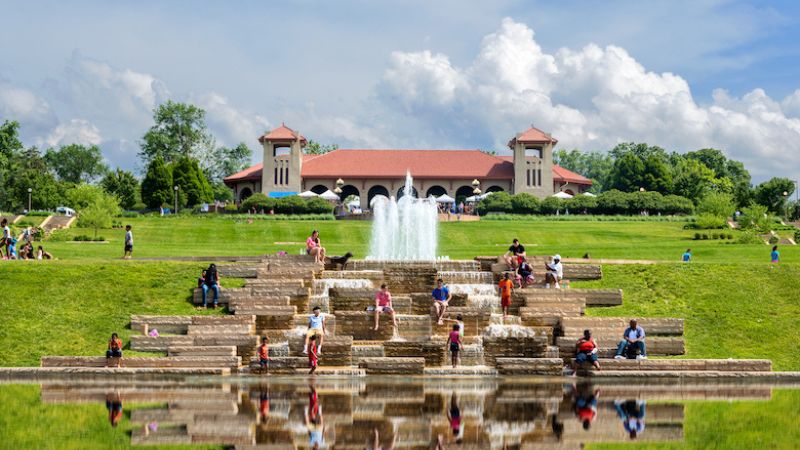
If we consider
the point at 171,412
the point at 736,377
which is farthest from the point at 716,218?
the point at 171,412

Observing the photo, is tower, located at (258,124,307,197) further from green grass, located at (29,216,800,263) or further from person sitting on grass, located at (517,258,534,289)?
person sitting on grass, located at (517,258,534,289)

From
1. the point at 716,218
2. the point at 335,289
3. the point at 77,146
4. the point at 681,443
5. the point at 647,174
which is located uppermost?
the point at 77,146

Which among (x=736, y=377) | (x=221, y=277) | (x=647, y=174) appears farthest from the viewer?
(x=647, y=174)

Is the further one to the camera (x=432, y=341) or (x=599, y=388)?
(x=432, y=341)

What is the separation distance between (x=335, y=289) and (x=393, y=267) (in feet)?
9.69

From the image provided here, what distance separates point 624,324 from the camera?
2289 centimetres

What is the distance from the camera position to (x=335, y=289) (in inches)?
971

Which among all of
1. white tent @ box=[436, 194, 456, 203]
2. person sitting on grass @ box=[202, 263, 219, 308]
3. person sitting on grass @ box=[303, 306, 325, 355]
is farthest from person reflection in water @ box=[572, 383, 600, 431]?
white tent @ box=[436, 194, 456, 203]

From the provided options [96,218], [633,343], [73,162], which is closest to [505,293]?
[633,343]

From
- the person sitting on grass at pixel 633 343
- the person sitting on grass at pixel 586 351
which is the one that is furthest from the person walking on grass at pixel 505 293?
the person sitting on grass at pixel 633 343

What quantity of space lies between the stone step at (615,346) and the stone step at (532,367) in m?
0.98

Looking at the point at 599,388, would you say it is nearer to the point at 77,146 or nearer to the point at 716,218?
the point at 716,218

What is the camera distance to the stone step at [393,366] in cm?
2030

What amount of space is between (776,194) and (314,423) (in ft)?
238
